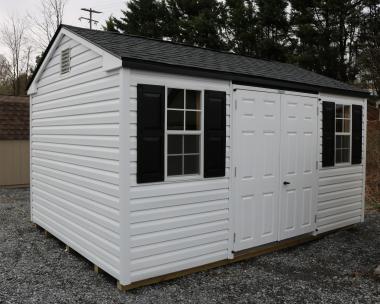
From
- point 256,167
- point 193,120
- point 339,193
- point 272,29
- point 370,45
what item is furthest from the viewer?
point 272,29

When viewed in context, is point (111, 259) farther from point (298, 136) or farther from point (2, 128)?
point (2, 128)

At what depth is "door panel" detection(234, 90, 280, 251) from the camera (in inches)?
209

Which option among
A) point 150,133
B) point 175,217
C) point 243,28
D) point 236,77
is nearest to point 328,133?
point 236,77

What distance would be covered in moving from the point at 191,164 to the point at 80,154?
1.56 m

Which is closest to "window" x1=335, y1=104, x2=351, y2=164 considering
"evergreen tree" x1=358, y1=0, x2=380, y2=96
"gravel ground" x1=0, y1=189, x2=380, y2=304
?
"gravel ground" x1=0, y1=189, x2=380, y2=304

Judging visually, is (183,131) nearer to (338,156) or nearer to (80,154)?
(80,154)

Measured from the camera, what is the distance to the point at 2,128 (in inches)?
457

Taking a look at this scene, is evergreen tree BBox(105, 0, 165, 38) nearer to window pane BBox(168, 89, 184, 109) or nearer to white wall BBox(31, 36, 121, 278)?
white wall BBox(31, 36, 121, 278)

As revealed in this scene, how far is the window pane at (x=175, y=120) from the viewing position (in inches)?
184

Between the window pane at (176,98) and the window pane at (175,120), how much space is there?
76 millimetres

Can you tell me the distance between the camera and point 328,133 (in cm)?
654

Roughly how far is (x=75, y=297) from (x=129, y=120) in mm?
2036

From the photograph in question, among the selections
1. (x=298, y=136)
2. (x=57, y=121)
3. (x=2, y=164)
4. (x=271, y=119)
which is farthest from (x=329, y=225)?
(x=2, y=164)

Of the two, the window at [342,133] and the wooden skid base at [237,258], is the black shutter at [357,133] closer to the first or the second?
the window at [342,133]
